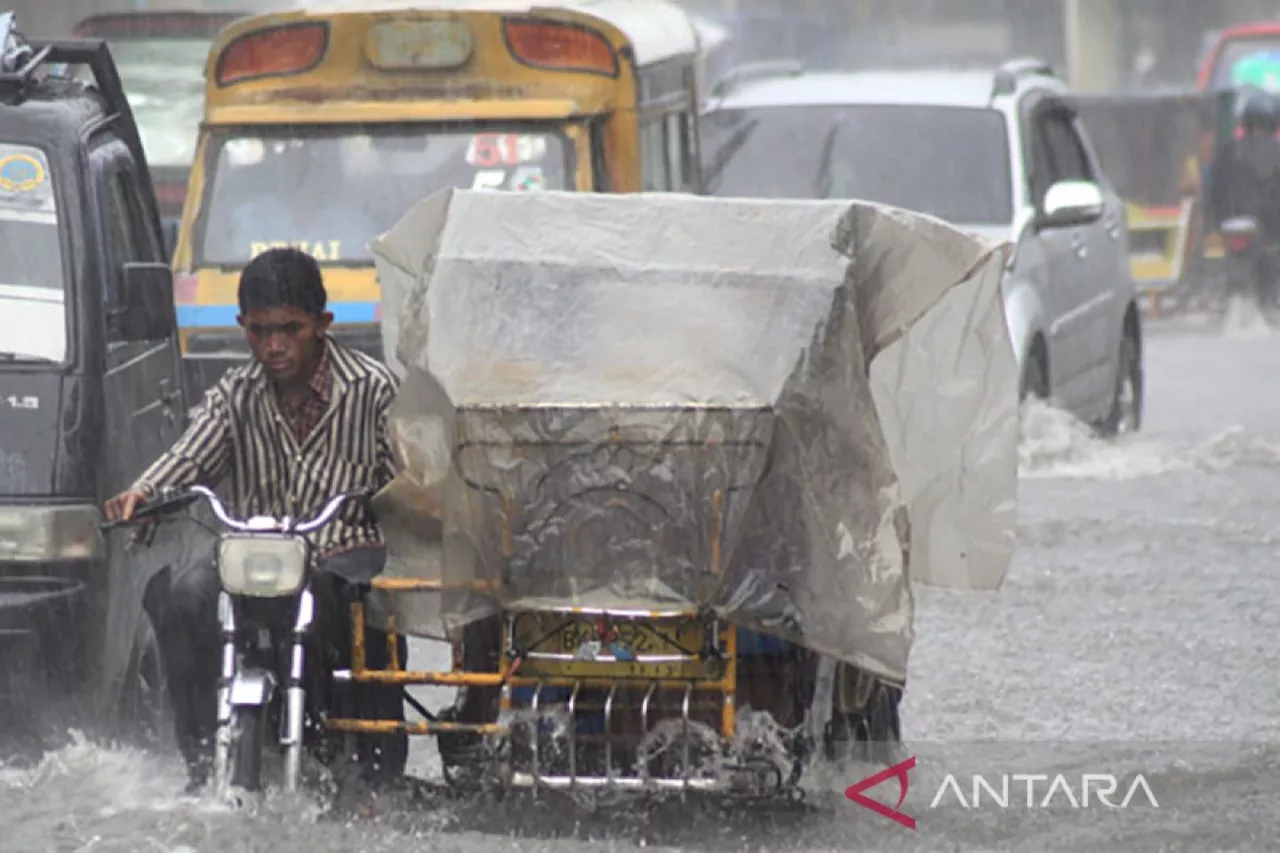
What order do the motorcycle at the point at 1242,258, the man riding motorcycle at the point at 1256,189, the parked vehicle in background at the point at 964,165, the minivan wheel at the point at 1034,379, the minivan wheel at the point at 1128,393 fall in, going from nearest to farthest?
1. the parked vehicle in background at the point at 964,165
2. the minivan wheel at the point at 1034,379
3. the minivan wheel at the point at 1128,393
4. the motorcycle at the point at 1242,258
5. the man riding motorcycle at the point at 1256,189

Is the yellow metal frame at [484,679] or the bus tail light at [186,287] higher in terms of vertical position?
the bus tail light at [186,287]

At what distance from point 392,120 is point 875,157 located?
3.00m

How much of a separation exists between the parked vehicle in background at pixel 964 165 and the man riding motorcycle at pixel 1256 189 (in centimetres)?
983

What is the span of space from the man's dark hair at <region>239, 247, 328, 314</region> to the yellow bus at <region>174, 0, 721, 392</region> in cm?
521

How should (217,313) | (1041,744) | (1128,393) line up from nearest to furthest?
(1041,744) → (217,313) → (1128,393)

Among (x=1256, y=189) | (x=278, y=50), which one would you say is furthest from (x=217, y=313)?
(x=1256, y=189)

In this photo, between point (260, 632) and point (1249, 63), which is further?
point (1249, 63)

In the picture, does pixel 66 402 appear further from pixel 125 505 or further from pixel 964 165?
pixel 964 165

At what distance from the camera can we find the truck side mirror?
7672 mm

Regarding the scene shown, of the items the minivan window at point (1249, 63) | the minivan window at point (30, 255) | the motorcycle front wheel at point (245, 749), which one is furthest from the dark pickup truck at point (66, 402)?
the minivan window at point (1249, 63)

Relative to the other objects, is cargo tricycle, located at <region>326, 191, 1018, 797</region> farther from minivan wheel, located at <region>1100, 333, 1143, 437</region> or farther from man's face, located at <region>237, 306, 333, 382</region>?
minivan wheel, located at <region>1100, 333, 1143, 437</region>

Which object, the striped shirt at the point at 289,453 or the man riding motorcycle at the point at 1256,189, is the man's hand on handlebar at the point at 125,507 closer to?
the striped shirt at the point at 289,453

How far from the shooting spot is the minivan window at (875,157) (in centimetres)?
1398

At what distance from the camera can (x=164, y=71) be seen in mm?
19422
